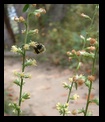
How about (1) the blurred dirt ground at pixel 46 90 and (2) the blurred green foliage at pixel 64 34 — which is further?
(2) the blurred green foliage at pixel 64 34

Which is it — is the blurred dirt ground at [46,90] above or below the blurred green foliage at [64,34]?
below

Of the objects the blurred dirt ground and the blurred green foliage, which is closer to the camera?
the blurred dirt ground

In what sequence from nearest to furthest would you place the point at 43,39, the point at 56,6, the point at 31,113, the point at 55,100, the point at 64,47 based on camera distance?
the point at 31,113, the point at 55,100, the point at 64,47, the point at 43,39, the point at 56,6

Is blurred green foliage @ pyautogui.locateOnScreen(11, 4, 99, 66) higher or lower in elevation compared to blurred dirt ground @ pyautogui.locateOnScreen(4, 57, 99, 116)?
higher
